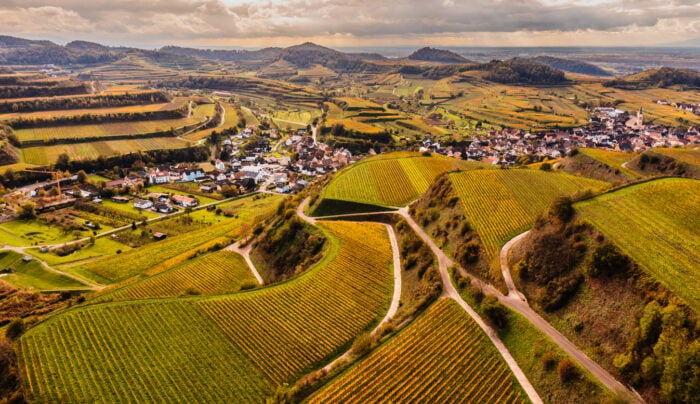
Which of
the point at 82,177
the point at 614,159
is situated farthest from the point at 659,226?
the point at 82,177

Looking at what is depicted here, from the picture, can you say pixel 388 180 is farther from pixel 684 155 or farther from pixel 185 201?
pixel 185 201

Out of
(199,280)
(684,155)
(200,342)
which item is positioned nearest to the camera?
(200,342)

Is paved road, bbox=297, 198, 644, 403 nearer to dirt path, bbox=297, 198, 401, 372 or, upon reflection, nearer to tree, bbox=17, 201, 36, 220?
dirt path, bbox=297, 198, 401, 372

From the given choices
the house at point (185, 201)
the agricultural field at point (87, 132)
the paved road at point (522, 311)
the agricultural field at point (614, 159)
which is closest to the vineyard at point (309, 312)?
the paved road at point (522, 311)

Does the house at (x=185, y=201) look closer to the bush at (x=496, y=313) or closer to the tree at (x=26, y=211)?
the tree at (x=26, y=211)

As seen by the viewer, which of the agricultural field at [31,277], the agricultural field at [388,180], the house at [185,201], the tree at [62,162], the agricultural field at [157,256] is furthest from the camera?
the tree at [62,162]

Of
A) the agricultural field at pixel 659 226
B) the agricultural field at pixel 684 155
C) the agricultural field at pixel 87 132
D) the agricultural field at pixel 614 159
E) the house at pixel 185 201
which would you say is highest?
the agricultural field at pixel 87 132
